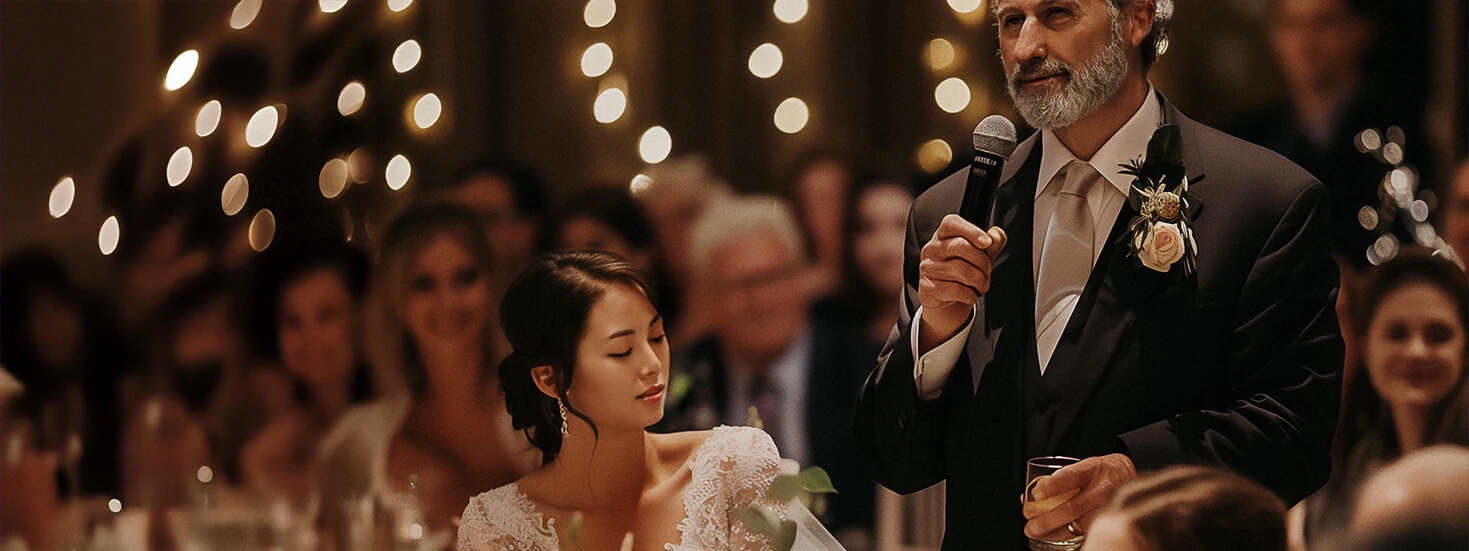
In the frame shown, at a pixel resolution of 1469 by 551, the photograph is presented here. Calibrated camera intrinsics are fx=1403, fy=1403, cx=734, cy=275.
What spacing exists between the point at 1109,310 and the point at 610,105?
1.15 m

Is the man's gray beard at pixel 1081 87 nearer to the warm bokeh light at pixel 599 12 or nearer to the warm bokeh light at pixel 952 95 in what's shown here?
the warm bokeh light at pixel 952 95

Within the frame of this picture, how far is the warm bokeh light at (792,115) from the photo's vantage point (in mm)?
2908

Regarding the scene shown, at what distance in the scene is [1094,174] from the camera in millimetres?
2582

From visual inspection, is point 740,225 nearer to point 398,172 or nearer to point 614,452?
point 614,452

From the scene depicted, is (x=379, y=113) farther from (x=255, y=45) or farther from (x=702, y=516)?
(x=702, y=516)

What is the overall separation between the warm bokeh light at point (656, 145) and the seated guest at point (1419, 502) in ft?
4.97

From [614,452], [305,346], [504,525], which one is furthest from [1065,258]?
[305,346]

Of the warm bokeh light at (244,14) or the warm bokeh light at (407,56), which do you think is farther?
the warm bokeh light at (244,14)

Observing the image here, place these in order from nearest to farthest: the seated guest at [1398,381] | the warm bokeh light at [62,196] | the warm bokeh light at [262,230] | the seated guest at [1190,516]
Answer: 1. the seated guest at [1190,516]
2. the seated guest at [1398,381]
3. the warm bokeh light at [262,230]
4. the warm bokeh light at [62,196]

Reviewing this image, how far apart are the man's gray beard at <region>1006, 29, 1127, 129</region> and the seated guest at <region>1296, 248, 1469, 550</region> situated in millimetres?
624

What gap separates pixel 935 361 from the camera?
2611mm

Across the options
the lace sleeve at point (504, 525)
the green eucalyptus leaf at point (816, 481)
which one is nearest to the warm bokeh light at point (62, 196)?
the lace sleeve at point (504, 525)

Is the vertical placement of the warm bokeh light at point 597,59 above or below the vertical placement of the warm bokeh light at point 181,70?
below

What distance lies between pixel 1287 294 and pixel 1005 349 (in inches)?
19.7
